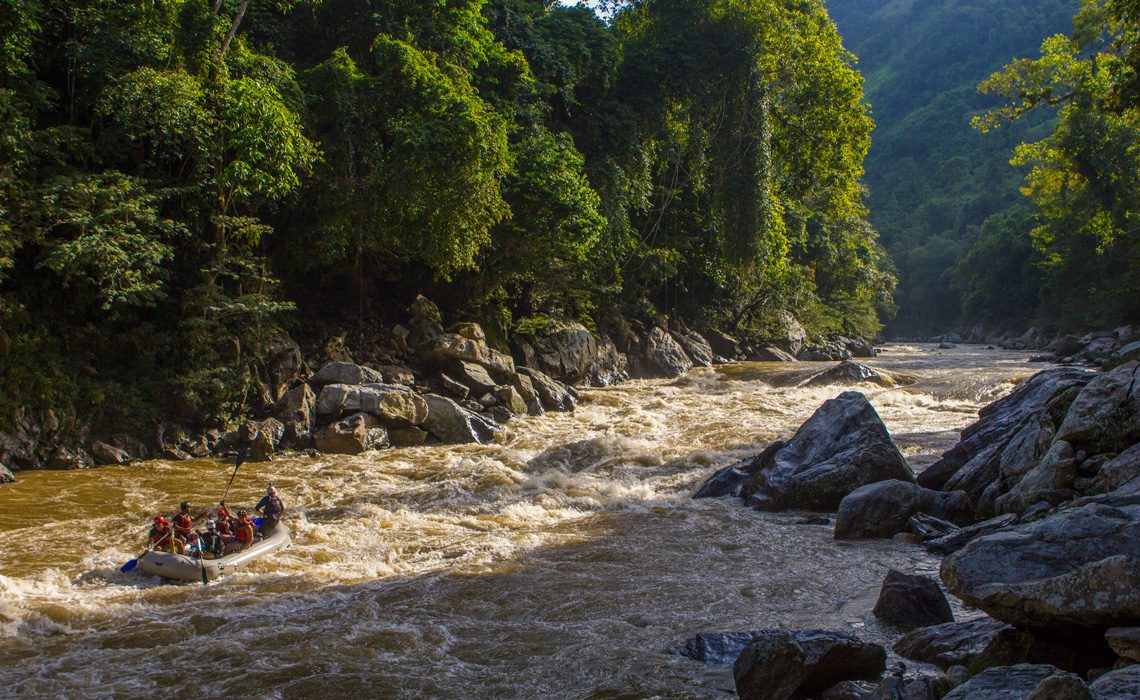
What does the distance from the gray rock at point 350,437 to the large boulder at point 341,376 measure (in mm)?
1255

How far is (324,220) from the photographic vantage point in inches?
587

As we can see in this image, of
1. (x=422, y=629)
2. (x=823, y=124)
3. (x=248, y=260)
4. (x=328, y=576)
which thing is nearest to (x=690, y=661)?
(x=422, y=629)

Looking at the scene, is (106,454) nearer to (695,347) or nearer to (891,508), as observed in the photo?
(891,508)

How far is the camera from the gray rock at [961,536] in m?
6.82

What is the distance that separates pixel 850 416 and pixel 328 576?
6.48 m

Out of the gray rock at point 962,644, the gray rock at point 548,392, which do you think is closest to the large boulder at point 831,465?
the gray rock at point 962,644

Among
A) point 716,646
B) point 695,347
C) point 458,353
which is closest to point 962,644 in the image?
point 716,646

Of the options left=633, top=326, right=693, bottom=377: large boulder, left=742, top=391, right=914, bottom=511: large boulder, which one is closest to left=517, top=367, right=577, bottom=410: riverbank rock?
left=633, top=326, right=693, bottom=377: large boulder

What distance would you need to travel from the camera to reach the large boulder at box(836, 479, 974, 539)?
25.9ft

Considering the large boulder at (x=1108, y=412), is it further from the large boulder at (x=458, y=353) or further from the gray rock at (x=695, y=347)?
the gray rock at (x=695, y=347)

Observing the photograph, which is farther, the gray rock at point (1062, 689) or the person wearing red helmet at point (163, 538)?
the person wearing red helmet at point (163, 538)

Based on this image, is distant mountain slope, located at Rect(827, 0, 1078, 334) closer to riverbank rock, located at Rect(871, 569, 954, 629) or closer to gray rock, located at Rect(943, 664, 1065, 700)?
riverbank rock, located at Rect(871, 569, 954, 629)

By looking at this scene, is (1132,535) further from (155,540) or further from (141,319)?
(141,319)

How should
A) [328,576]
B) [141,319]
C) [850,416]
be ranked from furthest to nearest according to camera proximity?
1. [141,319]
2. [850,416]
3. [328,576]
